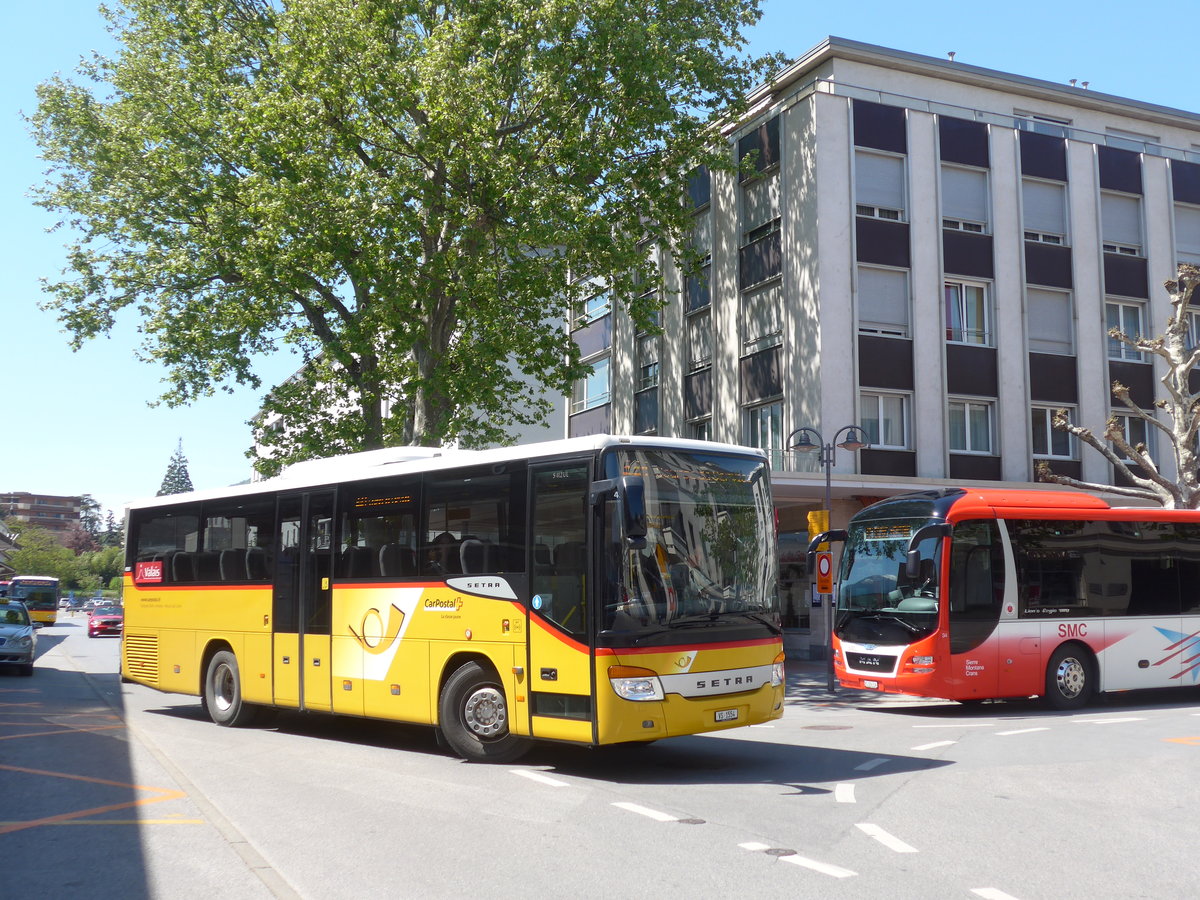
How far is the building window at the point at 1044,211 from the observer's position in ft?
101

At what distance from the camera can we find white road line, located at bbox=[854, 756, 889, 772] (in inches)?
413

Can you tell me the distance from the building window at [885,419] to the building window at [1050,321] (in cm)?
449

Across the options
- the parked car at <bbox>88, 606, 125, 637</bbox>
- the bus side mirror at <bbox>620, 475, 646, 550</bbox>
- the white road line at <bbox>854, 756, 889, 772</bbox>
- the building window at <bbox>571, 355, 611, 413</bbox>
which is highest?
the building window at <bbox>571, 355, 611, 413</bbox>

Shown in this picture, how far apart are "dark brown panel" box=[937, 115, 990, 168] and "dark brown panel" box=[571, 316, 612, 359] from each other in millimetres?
13558

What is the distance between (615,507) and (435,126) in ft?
51.4

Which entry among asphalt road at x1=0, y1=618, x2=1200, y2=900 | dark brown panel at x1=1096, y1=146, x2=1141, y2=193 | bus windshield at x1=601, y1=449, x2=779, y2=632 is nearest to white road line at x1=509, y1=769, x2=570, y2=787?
asphalt road at x1=0, y1=618, x2=1200, y2=900

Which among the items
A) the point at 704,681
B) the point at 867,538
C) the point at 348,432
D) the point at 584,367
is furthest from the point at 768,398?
the point at 704,681

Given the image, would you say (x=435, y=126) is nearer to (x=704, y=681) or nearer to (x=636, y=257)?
(x=636, y=257)

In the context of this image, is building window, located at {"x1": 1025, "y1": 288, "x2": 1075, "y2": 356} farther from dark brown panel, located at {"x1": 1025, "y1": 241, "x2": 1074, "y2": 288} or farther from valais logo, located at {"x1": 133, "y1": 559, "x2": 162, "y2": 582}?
valais logo, located at {"x1": 133, "y1": 559, "x2": 162, "y2": 582}

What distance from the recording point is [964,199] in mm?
29938

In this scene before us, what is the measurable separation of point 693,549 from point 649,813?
2.60 m

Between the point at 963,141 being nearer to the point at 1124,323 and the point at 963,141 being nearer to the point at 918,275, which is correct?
the point at 918,275

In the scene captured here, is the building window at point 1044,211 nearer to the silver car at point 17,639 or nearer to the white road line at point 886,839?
the white road line at point 886,839

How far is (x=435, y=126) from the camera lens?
23.4m
